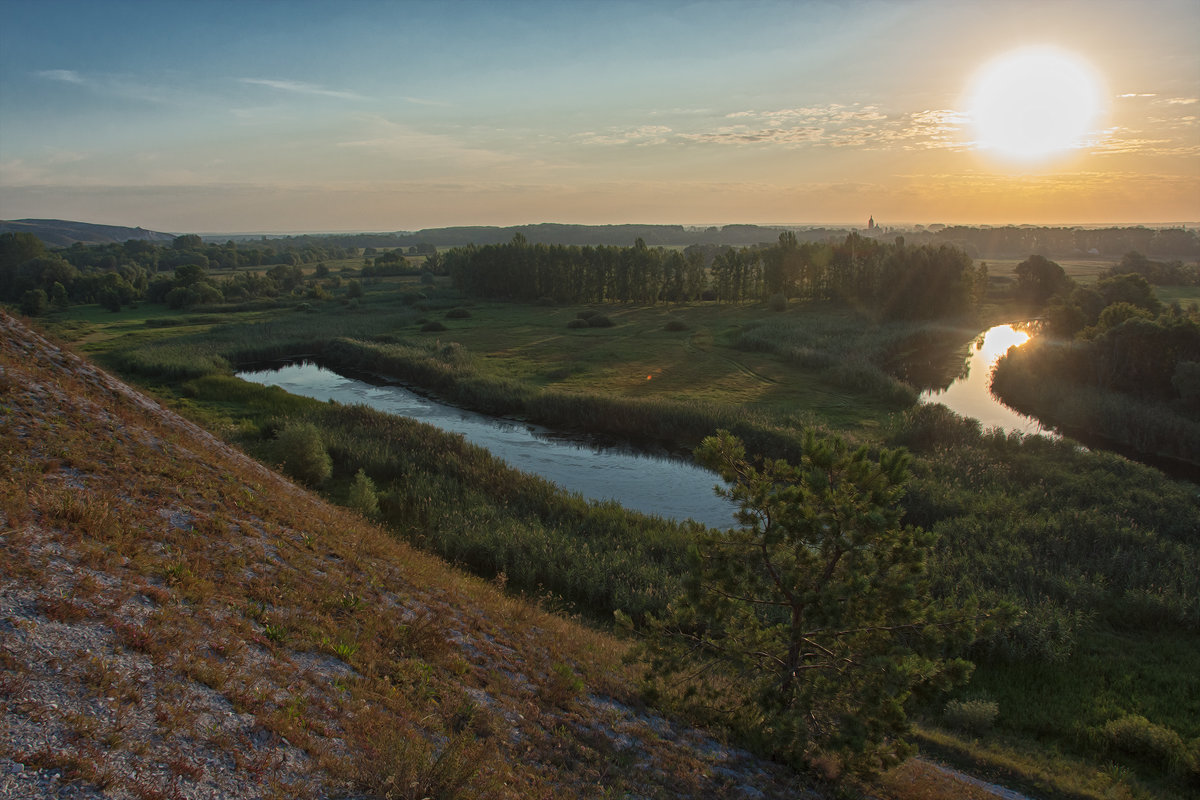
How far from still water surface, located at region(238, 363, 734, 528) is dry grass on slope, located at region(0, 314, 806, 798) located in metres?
14.6

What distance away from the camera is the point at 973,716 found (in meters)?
13.8

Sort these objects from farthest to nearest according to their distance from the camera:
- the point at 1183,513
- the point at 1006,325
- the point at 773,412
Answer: the point at 1006,325
the point at 773,412
the point at 1183,513

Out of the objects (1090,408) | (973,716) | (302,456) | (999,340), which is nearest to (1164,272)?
(999,340)

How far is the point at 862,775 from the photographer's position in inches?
364

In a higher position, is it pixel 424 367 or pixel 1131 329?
pixel 1131 329

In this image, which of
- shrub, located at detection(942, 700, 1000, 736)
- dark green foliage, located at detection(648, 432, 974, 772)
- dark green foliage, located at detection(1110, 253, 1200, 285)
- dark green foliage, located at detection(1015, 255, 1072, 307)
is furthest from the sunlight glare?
dark green foliage, located at detection(648, 432, 974, 772)

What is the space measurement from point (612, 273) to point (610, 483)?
71112 millimetres

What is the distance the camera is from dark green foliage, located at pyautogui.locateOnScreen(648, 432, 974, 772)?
8602 mm

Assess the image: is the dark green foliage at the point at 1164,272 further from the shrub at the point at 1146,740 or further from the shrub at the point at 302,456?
the shrub at the point at 302,456

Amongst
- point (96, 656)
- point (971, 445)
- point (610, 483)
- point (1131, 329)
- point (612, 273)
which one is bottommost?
point (610, 483)

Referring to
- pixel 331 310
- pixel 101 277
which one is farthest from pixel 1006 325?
pixel 101 277

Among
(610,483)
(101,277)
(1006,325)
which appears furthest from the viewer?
(101,277)

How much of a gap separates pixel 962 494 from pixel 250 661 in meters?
26.6

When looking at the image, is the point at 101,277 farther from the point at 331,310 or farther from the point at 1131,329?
the point at 1131,329
